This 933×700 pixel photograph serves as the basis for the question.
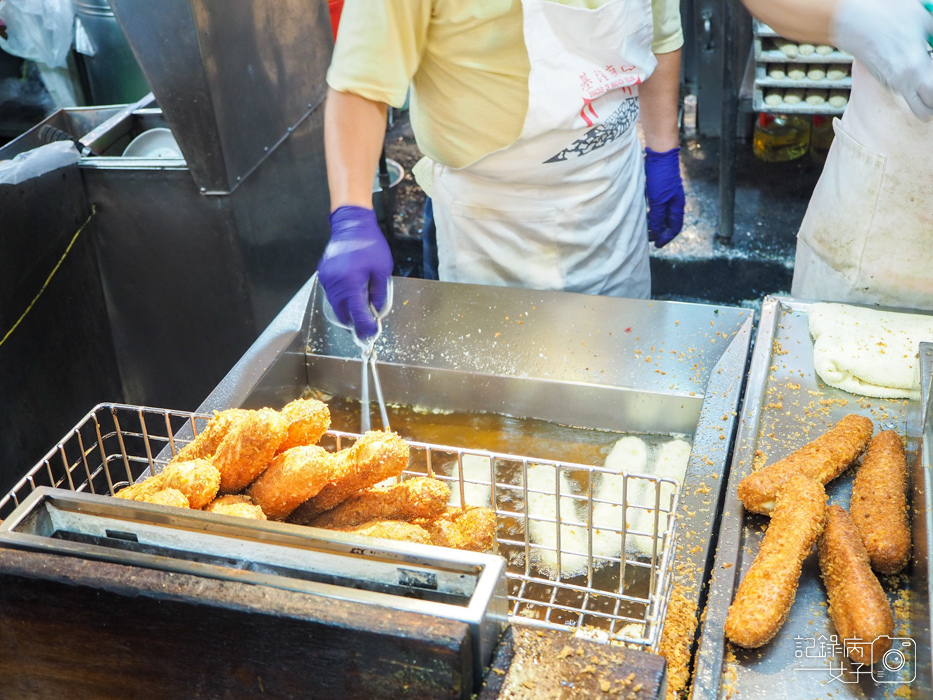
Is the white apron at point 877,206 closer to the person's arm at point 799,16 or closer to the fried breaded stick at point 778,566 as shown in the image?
the person's arm at point 799,16

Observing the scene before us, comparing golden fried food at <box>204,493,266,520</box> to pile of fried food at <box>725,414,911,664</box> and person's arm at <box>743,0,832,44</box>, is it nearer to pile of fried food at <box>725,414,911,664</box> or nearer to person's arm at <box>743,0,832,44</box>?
pile of fried food at <box>725,414,911,664</box>

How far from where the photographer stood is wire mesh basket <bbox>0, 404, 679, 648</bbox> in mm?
1230

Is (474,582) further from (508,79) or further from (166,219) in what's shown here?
(166,219)

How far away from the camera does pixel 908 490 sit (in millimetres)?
1402

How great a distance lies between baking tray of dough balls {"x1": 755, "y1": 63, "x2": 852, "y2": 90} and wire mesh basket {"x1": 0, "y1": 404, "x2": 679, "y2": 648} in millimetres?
2894

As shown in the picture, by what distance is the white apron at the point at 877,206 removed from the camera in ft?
6.57

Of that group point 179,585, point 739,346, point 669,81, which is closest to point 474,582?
→ point 179,585

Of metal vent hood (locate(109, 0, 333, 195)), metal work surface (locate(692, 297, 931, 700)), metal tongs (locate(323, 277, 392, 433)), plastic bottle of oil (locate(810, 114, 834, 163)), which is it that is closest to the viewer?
metal work surface (locate(692, 297, 931, 700))

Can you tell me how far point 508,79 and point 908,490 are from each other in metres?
1.35

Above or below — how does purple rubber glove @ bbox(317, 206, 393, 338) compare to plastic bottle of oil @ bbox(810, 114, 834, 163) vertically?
above

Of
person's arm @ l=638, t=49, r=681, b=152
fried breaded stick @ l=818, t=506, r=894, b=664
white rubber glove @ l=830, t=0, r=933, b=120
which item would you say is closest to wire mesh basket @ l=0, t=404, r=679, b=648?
fried breaded stick @ l=818, t=506, r=894, b=664

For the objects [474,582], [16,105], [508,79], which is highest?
[508,79]

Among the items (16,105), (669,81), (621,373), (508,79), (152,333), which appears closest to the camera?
(621,373)

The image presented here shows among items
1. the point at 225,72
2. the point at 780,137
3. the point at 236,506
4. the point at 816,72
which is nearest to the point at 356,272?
the point at 236,506
